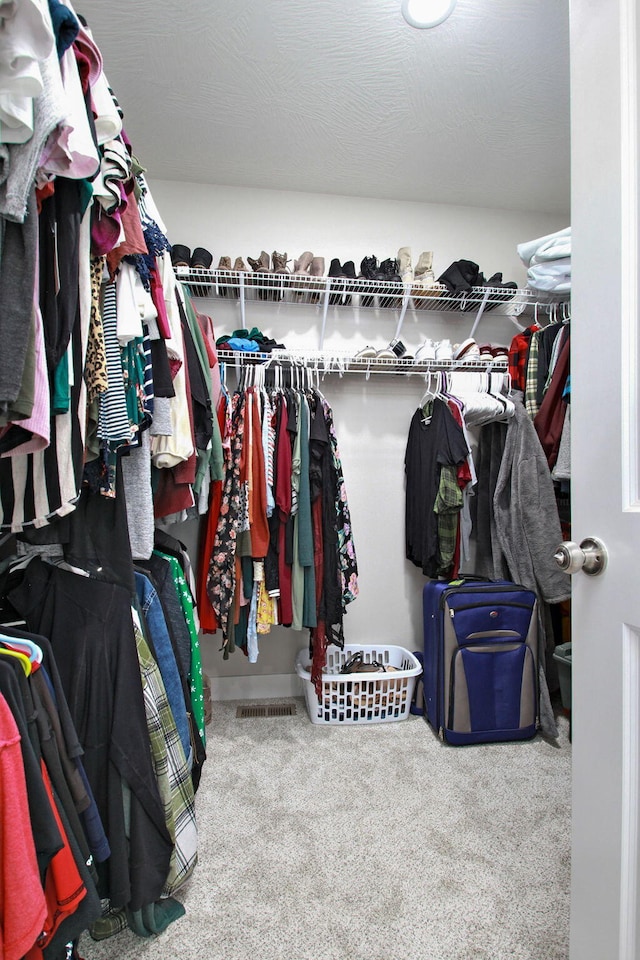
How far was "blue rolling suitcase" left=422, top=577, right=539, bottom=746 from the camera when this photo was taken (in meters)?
2.00

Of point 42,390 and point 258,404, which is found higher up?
point 258,404

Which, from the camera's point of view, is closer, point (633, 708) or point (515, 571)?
point (633, 708)

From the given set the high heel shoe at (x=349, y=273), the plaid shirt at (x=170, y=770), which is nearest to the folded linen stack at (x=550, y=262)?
the high heel shoe at (x=349, y=273)

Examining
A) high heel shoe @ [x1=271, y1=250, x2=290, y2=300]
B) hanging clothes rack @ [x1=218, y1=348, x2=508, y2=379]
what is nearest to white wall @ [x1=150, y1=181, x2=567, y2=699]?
hanging clothes rack @ [x1=218, y1=348, x2=508, y2=379]

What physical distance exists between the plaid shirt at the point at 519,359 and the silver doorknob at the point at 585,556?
1803 mm

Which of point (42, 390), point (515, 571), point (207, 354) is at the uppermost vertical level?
point (207, 354)

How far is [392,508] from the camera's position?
2570 millimetres

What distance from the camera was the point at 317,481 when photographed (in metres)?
2.02

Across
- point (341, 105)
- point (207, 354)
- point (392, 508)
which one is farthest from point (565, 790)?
point (341, 105)

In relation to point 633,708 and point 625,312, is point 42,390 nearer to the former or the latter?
point 625,312

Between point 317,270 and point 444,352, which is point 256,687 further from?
point 317,270

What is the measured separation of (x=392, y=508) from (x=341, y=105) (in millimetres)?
1826

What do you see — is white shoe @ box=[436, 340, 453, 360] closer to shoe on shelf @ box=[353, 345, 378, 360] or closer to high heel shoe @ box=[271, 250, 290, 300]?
shoe on shelf @ box=[353, 345, 378, 360]

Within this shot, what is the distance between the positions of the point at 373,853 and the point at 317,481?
4.23 feet
